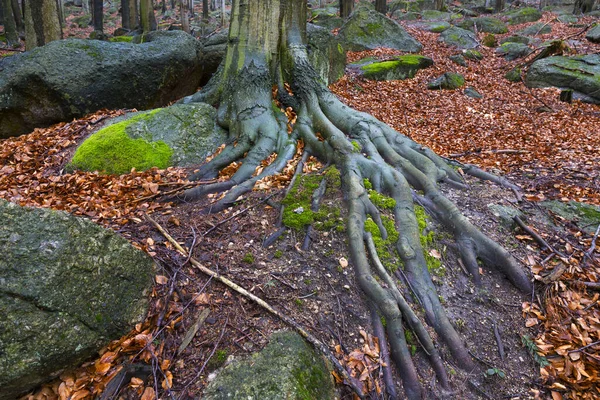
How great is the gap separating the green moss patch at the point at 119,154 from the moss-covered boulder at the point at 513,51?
49.2 feet

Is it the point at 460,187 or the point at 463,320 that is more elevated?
the point at 460,187

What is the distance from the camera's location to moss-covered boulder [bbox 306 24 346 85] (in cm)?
882

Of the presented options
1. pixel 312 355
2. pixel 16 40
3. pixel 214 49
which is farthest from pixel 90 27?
pixel 312 355

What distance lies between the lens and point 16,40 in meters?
18.7

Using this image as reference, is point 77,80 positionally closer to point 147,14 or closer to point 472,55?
point 147,14

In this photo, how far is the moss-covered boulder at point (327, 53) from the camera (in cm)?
882

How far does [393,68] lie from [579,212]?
28.3 ft

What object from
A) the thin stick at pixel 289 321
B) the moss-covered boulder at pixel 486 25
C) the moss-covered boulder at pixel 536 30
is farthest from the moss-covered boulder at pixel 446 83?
the moss-covered boulder at pixel 536 30

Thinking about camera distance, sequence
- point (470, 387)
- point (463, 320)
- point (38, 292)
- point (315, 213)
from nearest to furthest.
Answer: point (38, 292) < point (470, 387) < point (463, 320) < point (315, 213)

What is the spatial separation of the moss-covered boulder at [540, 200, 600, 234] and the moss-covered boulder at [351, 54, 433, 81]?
803 cm

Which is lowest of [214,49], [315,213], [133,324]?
[133,324]

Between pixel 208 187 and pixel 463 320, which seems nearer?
pixel 463 320

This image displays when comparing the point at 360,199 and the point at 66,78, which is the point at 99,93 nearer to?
the point at 66,78

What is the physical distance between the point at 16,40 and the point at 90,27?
17.2 m
